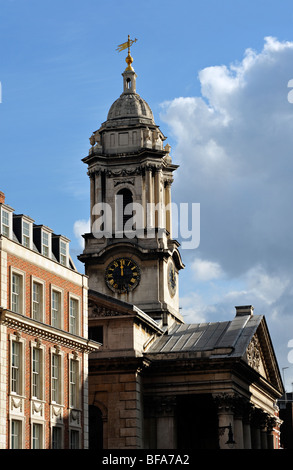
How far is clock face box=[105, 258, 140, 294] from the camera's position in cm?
10744

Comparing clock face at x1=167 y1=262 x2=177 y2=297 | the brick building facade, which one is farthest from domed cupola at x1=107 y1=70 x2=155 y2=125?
the brick building facade

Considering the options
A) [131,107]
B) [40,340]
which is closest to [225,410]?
[40,340]

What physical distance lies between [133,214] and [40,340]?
43214mm

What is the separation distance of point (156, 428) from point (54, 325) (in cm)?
2651

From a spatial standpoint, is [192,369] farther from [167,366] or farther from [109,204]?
[109,204]

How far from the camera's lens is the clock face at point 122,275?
10744 cm

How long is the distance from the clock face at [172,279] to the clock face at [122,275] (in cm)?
399

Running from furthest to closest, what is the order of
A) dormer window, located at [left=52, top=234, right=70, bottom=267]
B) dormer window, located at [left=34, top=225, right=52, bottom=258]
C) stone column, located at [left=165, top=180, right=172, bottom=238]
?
stone column, located at [left=165, top=180, right=172, bottom=238], dormer window, located at [left=52, top=234, right=70, bottom=267], dormer window, located at [left=34, top=225, right=52, bottom=258]

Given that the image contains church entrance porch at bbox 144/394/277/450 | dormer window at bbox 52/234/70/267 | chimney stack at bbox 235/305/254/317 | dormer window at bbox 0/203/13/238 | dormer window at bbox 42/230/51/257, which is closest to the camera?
dormer window at bbox 0/203/13/238

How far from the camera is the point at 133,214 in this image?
111 meters

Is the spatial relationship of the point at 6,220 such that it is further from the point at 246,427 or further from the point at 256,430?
the point at 256,430

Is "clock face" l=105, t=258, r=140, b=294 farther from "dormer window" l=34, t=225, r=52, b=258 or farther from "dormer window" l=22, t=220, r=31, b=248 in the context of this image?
"dormer window" l=22, t=220, r=31, b=248

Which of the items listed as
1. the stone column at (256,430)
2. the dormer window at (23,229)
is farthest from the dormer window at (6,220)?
the stone column at (256,430)
